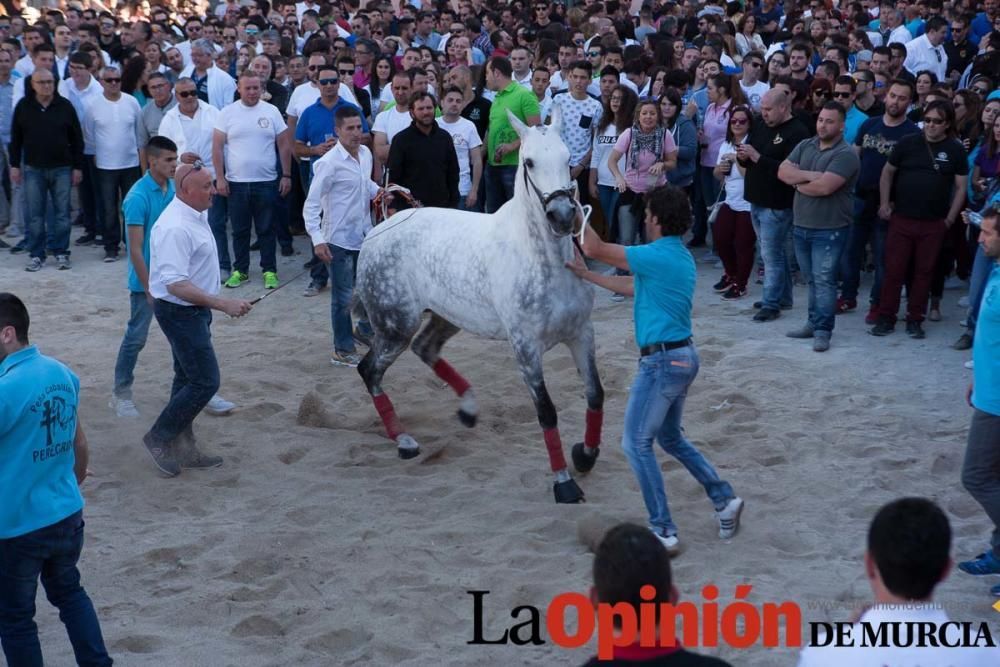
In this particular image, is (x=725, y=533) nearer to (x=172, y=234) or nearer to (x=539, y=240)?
(x=539, y=240)

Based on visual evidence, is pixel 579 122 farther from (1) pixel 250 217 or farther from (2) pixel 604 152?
(1) pixel 250 217

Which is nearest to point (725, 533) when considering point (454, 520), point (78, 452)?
point (454, 520)

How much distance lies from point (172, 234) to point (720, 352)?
14.9ft

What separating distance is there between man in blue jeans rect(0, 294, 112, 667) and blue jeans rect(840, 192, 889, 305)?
7.32 m

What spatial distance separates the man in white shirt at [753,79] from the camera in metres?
12.2

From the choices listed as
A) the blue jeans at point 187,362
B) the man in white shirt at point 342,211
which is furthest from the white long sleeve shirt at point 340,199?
the blue jeans at point 187,362

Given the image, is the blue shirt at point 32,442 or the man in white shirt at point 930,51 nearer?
the blue shirt at point 32,442

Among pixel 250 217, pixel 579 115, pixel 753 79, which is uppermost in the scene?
pixel 753 79

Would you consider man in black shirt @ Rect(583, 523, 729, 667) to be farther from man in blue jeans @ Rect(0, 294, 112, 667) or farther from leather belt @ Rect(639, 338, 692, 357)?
leather belt @ Rect(639, 338, 692, 357)

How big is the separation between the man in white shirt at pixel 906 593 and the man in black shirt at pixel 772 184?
7.26 meters

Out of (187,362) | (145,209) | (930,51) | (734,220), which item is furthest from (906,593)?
(930,51)

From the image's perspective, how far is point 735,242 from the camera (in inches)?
426

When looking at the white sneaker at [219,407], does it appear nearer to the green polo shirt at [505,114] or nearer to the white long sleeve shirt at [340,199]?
the white long sleeve shirt at [340,199]

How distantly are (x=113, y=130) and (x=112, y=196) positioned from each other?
74 cm
